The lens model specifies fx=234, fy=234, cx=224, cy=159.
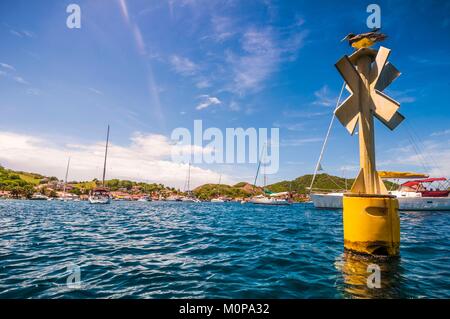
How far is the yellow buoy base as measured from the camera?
291 inches

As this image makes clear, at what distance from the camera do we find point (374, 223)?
24.3 feet

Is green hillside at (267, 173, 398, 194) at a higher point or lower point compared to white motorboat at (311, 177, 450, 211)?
higher

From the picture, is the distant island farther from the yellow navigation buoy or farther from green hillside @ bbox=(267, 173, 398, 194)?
the yellow navigation buoy

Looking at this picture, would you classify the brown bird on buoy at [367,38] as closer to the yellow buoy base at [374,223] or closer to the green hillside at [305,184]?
the yellow buoy base at [374,223]

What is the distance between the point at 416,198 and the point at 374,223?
49.6 metres

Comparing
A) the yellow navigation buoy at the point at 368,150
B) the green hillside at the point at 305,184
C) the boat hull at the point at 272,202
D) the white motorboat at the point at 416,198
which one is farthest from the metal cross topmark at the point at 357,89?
the green hillside at the point at 305,184

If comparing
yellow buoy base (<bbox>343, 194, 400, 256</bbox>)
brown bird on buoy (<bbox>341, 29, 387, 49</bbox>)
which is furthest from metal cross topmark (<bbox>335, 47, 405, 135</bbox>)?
yellow buoy base (<bbox>343, 194, 400, 256</bbox>)

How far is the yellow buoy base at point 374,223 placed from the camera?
7.40 meters

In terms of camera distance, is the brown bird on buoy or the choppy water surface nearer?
the choppy water surface

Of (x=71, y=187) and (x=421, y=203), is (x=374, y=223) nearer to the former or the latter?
(x=421, y=203)

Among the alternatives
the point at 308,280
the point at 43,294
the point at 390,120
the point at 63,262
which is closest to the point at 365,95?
the point at 390,120

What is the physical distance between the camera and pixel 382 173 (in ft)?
149

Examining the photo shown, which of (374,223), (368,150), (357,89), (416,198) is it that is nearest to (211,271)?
(374,223)

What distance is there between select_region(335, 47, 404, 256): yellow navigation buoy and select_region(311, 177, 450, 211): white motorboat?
42813 mm
